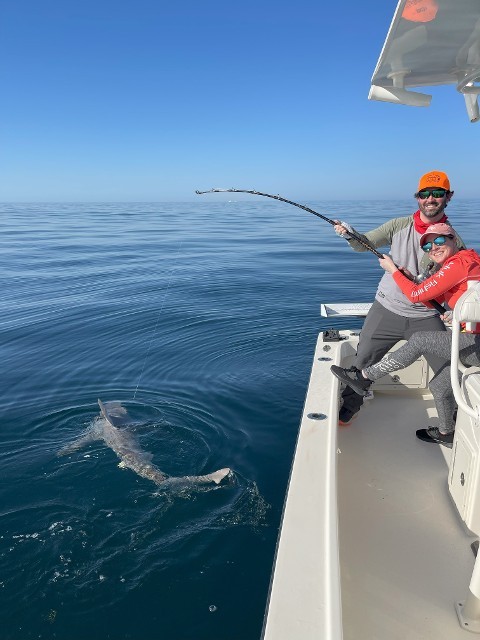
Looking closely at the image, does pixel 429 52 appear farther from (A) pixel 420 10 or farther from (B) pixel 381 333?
(B) pixel 381 333

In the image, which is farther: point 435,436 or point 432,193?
point 435,436

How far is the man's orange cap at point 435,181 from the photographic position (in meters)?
4.10

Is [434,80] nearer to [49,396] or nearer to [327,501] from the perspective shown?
[327,501]

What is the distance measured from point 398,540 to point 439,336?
5.40ft

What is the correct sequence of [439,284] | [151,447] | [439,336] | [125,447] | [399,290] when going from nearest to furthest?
[439,284], [439,336], [399,290], [125,447], [151,447]

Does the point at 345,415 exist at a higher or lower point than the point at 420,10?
lower

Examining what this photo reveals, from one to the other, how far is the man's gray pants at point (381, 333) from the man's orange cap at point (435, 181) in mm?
1140

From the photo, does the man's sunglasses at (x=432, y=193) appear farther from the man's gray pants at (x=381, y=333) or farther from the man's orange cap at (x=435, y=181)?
the man's gray pants at (x=381, y=333)

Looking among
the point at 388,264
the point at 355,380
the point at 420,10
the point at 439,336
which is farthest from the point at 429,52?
the point at 355,380

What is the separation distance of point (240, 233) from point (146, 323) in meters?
20.9

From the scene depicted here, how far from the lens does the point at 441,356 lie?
4.09 m

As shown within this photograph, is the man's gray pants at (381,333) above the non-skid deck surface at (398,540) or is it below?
above

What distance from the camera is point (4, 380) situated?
8.05m

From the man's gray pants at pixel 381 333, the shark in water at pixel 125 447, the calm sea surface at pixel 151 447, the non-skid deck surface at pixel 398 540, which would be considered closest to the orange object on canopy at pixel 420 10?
the man's gray pants at pixel 381 333
